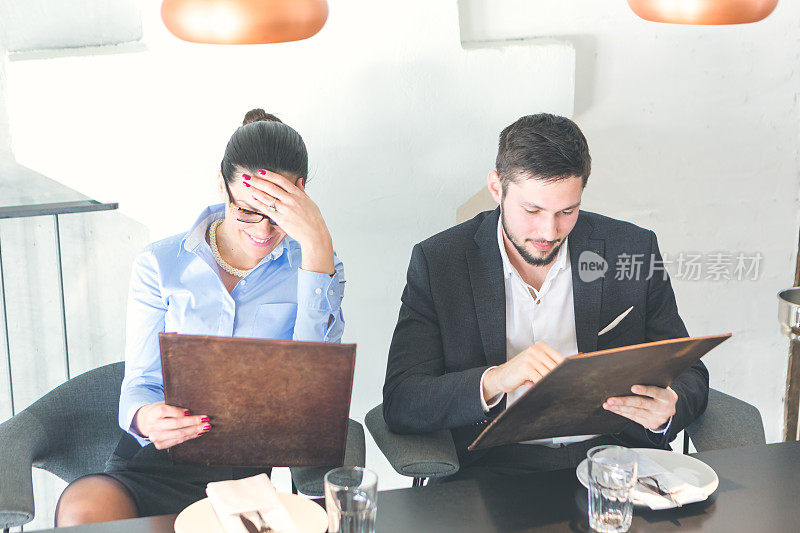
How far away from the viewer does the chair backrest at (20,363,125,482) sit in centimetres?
205

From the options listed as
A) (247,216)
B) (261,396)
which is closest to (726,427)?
(261,396)

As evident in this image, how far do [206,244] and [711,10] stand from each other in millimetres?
1246

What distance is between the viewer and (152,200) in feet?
8.45

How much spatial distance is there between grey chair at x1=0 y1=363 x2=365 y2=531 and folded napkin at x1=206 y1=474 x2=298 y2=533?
0.38 m

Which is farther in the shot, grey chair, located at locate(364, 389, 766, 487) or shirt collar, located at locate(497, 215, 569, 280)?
shirt collar, located at locate(497, 215, 569, 280)

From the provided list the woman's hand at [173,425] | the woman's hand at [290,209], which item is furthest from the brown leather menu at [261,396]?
the woman's hand at [290,209]

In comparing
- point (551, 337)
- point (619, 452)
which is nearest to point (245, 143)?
point (551, 337)

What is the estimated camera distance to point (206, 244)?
209cm

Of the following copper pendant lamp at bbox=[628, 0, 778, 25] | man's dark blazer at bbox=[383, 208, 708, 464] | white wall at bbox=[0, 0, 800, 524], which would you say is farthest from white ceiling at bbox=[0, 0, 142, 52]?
copper pendant lamp at bbox=[628, 0, 778, 25]

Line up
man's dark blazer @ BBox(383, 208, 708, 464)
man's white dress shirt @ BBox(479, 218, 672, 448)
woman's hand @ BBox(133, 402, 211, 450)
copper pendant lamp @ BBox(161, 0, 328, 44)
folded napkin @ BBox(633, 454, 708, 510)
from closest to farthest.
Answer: copper pendant lamp @ BBox(161, 0, 328, 44), folded napkin @ BBox(633, 454, 708, 510), woman's hand @ BBox(133, 402, 211, 450), man's dark blazer @ BBox(383, 208, 708, 464), man's white dress shirt @ BBox(479, 218, 672, 448)

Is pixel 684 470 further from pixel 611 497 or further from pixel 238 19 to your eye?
pixel 238 19

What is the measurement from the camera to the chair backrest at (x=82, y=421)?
80.6 inches

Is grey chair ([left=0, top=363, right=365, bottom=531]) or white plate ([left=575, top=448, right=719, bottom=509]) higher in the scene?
white plate ([left=575, top=448, right=719, bottom=509])

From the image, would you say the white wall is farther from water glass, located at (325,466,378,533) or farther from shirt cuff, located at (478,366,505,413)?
Result: water glass, located at (325,466,378,533)
